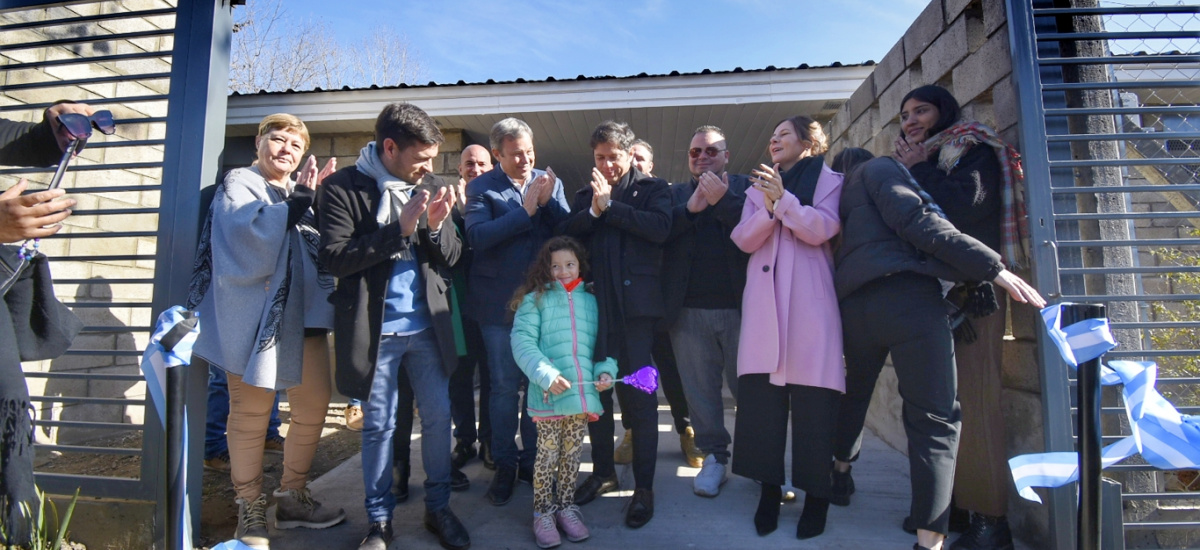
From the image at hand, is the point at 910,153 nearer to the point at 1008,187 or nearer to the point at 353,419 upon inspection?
the point at 1008,187

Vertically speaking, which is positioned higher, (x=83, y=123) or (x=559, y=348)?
(x=83, y=123)

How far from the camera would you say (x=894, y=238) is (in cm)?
263

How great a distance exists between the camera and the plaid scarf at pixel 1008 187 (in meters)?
2.64

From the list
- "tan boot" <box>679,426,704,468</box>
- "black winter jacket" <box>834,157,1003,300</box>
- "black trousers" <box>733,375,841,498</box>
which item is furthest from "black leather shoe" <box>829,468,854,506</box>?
"black winter jacket" <box>834,157,1003,300</box>

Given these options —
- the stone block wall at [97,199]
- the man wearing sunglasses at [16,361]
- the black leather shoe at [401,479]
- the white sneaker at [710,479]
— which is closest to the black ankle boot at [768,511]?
the white sneaker at [710,479]

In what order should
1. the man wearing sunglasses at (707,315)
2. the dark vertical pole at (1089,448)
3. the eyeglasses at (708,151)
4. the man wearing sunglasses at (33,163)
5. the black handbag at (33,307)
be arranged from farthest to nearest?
1. the eyeglasses at (708,151)
2. the man wearing sunglasses at (707,315)
3. the black handbag at (33,307)
4. the man wearing sunglasses at (33,163)
5. the dark vertical pole at (1089,448)

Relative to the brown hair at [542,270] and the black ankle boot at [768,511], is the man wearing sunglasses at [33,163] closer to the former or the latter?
the brown hair at [542,270]

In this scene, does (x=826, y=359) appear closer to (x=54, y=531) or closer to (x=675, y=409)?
(x=675, y=409)

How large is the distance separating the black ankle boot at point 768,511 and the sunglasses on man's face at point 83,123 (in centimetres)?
297

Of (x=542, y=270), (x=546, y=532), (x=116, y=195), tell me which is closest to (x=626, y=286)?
(x=542, y=270)

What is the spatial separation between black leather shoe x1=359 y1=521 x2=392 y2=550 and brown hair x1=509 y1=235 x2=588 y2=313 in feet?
3.51

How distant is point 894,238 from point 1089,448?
1.39 m

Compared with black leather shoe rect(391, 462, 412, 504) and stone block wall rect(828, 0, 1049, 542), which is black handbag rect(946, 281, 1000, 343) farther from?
black leather shoe rect(391, 462, 412, 504)

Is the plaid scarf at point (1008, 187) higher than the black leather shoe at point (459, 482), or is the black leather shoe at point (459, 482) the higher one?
the plaid scarf at point (1008, 187)
